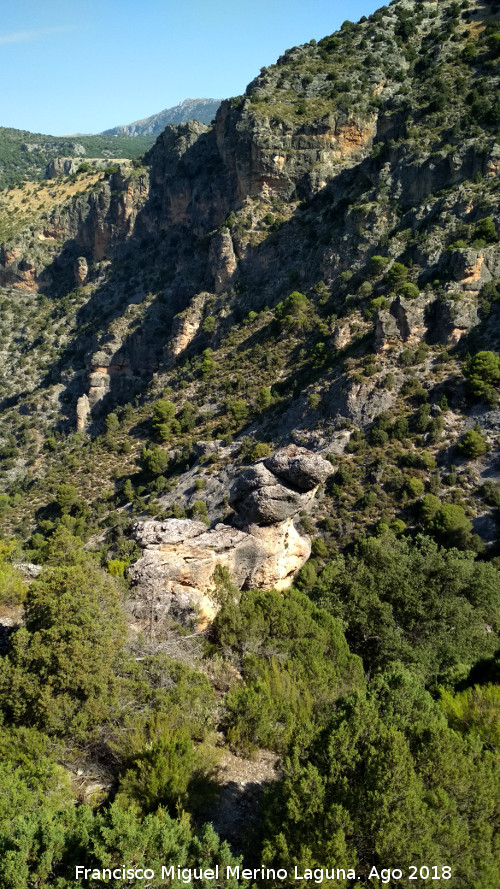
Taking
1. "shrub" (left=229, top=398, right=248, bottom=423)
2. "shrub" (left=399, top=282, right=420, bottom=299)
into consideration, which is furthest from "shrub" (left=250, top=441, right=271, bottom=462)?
"shrub" (left=399, top=282, right=420, bottom=299)

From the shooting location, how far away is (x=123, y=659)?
12.2 meters

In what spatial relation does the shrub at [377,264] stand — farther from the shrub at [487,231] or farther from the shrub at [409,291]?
the shrub at [487,231]

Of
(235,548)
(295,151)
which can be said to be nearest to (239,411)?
(235,548)

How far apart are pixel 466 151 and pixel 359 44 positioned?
31531 millimetres

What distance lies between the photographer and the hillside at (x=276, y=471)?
8922 mm

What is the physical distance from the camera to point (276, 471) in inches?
914

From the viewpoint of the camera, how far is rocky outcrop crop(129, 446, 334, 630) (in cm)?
1603

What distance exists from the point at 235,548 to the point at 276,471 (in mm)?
4884

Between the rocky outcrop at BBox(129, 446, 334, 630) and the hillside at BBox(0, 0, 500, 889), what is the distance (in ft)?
0.34

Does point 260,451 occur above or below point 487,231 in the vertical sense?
below

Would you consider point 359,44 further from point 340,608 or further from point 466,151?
point 340,608

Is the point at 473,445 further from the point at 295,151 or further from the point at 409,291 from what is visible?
the point at 295,151

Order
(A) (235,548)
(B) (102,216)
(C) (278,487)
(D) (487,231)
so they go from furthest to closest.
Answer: (B) (102,216) → (D) (487,231) → (C) (278,487) → (A) (235,548)

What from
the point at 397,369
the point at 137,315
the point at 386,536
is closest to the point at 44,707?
the point at 386,536
